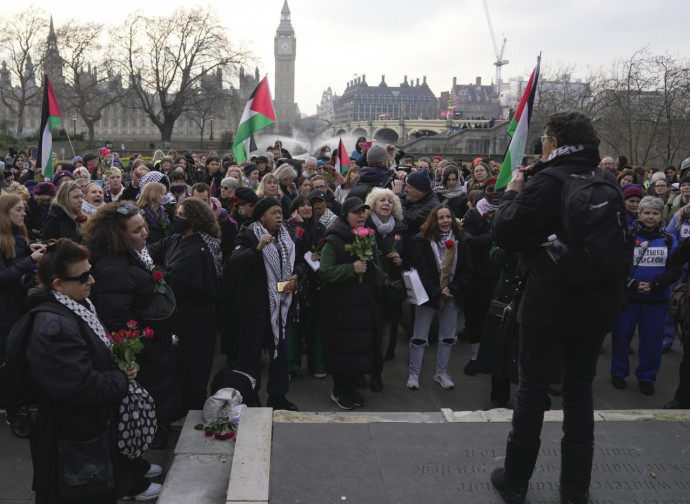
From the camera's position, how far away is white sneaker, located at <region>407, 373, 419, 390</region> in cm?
617

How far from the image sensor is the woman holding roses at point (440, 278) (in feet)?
20.2

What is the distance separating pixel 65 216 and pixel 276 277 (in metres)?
2.18

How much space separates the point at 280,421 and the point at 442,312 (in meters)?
2.51

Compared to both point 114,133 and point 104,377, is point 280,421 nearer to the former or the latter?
point 104,377

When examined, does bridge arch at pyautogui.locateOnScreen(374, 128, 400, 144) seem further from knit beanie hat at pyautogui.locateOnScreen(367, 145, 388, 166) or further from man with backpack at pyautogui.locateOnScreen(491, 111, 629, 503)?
man with backpack at pyautogui.locateOnScreen(491, 111, 629, 503)

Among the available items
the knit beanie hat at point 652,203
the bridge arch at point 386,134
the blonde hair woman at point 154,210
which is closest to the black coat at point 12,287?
the blonde hair woman at point 154,210

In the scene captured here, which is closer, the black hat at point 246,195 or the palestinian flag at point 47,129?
the black hat at point 246,195

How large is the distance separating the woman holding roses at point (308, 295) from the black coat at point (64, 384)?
2.87 m

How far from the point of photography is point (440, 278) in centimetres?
615

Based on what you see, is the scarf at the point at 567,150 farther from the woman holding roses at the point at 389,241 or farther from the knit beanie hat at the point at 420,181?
the knit beanie hat at the point at 420,181

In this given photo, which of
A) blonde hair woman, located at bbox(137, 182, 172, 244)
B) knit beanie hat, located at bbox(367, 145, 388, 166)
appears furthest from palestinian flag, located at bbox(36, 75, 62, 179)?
knit beanie hat, located at bbox(367, 145, 388, 166)

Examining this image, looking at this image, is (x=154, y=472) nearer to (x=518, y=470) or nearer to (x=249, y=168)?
(x=518, y=470)

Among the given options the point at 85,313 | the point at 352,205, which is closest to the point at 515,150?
the point at 352,205

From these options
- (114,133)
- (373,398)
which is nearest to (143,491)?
(373,398)
